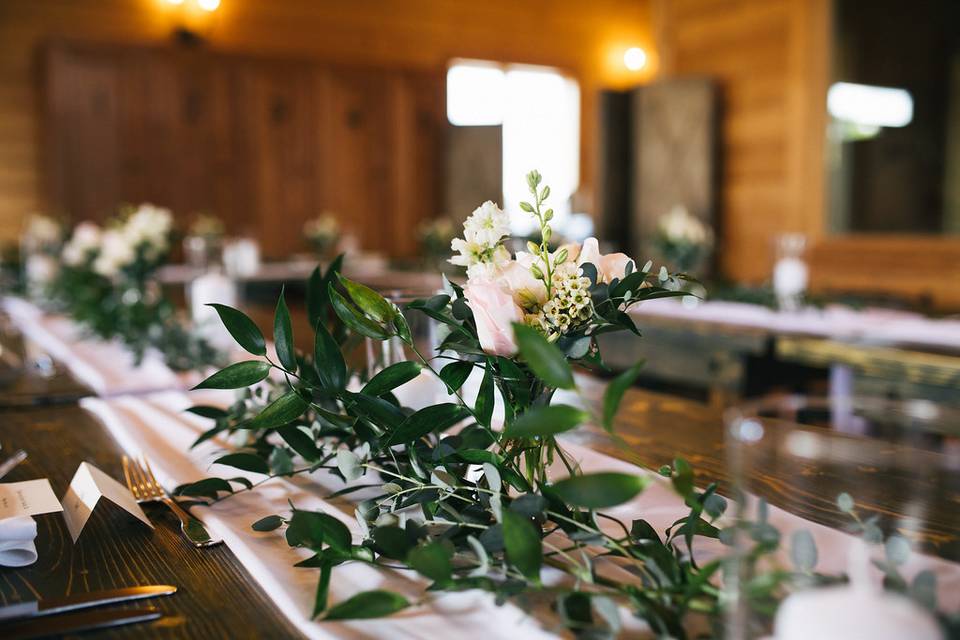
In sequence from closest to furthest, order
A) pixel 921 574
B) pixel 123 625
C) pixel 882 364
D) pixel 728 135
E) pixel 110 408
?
1. pixel 921 574
2. pixel 123 625
3. pixel 110 408
4. pixel 882 364
5. pixel 728 135

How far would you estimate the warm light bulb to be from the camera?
31.2ft

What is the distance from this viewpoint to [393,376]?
792mm

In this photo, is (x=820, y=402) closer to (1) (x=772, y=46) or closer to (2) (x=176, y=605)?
(2) (x=176, y=605)

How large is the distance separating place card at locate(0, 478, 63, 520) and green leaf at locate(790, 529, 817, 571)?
0.69m

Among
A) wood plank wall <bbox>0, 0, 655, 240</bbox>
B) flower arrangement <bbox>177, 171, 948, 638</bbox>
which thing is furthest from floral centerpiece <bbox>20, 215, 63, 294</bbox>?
wood plank wall <bbox>0, 0, 655, 240</bbox>

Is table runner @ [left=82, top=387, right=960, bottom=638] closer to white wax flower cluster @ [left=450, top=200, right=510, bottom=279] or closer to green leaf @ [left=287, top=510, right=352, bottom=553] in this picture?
green leaf @ [left=287, top=510, right=352, bottom=553]

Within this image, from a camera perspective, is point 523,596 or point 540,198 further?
point 540,198

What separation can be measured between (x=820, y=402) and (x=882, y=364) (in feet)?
4.74

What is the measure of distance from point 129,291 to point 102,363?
2.25ft

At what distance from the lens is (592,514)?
2.23 ft

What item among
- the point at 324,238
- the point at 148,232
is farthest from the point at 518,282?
the point at 324,238

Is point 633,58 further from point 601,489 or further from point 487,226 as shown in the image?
point 601,489

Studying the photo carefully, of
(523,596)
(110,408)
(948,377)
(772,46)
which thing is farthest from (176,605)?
(772,46)

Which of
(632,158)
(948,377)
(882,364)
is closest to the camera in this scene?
(948,377)
